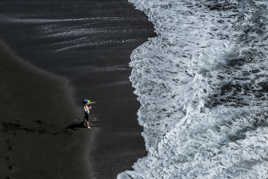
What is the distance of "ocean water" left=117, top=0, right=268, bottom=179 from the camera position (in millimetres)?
16078

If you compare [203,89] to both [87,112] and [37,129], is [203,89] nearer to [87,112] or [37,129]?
[87,112]

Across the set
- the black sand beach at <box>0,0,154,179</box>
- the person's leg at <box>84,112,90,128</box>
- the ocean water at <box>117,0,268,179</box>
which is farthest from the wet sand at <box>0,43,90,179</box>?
the ocean water at <box>117,0,268,179</box>

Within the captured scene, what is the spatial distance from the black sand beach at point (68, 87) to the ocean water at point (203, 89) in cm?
73

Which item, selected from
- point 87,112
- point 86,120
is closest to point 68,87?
point 86,120

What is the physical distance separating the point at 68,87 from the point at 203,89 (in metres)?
6.03

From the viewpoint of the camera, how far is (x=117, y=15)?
82.0 ft

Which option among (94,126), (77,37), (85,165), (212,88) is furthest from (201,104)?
(77,37)

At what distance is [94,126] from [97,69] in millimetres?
4079

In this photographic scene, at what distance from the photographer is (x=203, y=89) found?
64.6 feet

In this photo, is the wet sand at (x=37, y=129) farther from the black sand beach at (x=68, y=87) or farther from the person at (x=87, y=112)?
the person at (x=87, y=112)

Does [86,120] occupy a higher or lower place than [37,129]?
higher

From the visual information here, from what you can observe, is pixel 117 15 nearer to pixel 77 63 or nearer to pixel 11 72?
pixel 77 63

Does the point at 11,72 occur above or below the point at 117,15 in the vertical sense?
below

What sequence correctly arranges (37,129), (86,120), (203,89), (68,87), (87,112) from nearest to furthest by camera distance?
(87,112)
(37,129)
(86,120)
(68,87)
(203,89)
